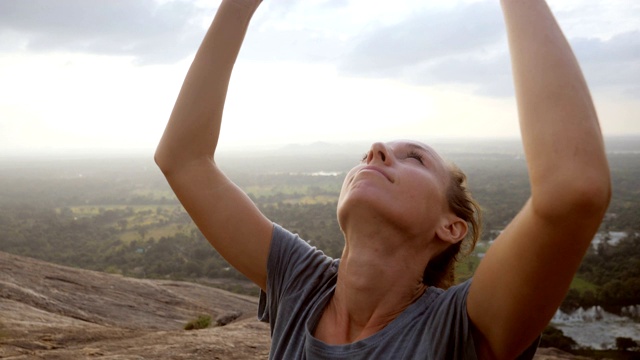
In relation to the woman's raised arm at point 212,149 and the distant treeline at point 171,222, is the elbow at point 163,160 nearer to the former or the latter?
the woman's raised arm at point 212,149

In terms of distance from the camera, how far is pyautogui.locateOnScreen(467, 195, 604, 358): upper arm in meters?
1.06

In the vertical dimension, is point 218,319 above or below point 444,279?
below

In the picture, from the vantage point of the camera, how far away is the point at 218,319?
10.3 metres

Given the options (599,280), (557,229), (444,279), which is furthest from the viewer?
(599,280)

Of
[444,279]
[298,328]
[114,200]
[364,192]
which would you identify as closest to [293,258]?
[298,328]

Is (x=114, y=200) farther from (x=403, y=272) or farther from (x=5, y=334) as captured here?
(x=403, y=272)

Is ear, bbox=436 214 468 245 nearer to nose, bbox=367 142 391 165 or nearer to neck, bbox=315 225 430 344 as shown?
neck, bbox=315 225 430 344

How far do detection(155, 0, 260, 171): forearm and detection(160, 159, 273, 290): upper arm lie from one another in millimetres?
63

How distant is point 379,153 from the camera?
5.94 ft

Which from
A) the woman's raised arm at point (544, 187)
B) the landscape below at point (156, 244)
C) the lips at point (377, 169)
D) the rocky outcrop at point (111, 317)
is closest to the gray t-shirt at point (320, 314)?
the woman's raised arm at point (544, 187)

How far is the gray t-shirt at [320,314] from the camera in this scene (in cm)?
139

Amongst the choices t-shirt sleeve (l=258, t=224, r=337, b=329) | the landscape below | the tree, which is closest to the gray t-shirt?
t-shirt sleeve (l=258, t=224, r=337, b=329)

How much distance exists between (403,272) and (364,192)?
30cm

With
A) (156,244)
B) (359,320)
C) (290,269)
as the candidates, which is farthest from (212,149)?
(156,244)
